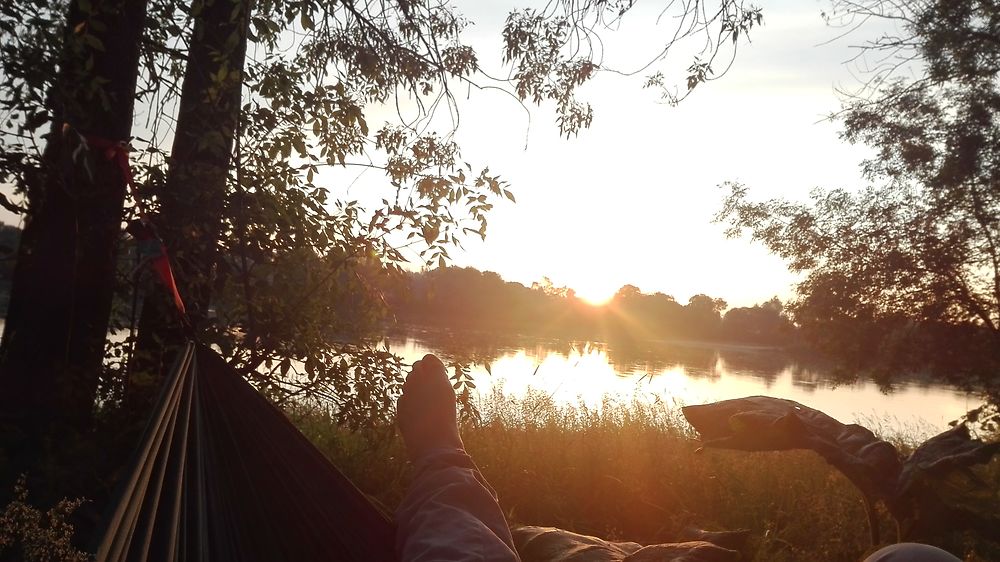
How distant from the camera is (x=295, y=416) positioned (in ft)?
11.1

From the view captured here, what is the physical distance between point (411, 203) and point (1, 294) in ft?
14.3

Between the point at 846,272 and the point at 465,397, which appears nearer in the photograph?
the point at 465,397

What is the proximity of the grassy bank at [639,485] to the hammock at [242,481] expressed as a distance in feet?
3.74

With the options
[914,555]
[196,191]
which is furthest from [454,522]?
[196,191]

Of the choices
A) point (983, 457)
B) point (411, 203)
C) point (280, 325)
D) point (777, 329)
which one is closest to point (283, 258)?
point (280, 325)

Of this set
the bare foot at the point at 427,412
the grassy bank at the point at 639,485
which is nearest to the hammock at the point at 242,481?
the bare foot at the point at 427,412

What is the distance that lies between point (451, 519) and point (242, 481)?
509mm

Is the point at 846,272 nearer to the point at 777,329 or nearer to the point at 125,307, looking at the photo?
the point at 777,329

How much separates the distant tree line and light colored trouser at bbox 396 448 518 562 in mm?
1821

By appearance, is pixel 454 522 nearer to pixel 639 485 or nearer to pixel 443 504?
pixel 443 504

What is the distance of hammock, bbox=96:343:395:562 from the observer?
1.29 m

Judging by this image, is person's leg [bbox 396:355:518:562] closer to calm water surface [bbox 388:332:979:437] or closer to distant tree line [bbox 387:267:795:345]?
distant tree line [bbox 387:267:795:345]

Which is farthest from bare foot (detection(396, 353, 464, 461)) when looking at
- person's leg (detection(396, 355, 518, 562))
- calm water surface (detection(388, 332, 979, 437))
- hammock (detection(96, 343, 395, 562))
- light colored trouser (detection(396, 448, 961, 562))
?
calm water surface (detection(388, 332, 979, 437))

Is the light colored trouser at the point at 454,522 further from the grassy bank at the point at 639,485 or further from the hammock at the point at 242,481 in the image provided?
the grassy bank at the point at 639,485
